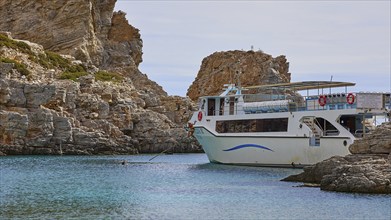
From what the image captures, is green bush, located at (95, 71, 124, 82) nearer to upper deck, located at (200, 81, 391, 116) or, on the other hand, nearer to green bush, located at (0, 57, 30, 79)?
green bush, located at (0, 57, 30, 79)

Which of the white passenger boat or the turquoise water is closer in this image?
the turquoise water

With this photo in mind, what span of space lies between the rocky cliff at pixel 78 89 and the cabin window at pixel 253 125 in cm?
2656

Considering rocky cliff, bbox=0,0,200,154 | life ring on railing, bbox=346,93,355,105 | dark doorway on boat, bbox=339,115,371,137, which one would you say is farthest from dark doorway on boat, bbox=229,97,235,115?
rocky cliff, bbox=0,0,200,154

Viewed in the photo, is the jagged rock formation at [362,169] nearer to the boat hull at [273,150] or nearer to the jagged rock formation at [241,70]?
the boat hull at [273,150]

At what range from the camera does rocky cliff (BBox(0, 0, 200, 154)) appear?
78938 mm

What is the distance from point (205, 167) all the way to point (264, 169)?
623cm

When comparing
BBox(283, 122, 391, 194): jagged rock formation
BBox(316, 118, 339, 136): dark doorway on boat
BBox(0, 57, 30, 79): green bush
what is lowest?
BBox(283, 122, 391, 194): jagged rock formation

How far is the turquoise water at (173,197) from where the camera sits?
99.5ft

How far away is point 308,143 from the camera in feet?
172

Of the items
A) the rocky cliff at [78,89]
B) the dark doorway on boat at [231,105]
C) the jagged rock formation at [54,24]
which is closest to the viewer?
the dark doorway on boat at [231,105]

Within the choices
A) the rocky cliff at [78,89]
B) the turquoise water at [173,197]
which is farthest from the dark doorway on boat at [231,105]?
the rocky cliff at [78,89]

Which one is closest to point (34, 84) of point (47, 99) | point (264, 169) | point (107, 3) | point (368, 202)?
point (47, 99)

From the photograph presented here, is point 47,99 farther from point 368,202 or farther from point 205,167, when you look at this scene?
point 368,202

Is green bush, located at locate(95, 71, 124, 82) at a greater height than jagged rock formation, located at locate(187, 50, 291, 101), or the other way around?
jagged rock formation, located at locate(187, 50, 291, 101)
